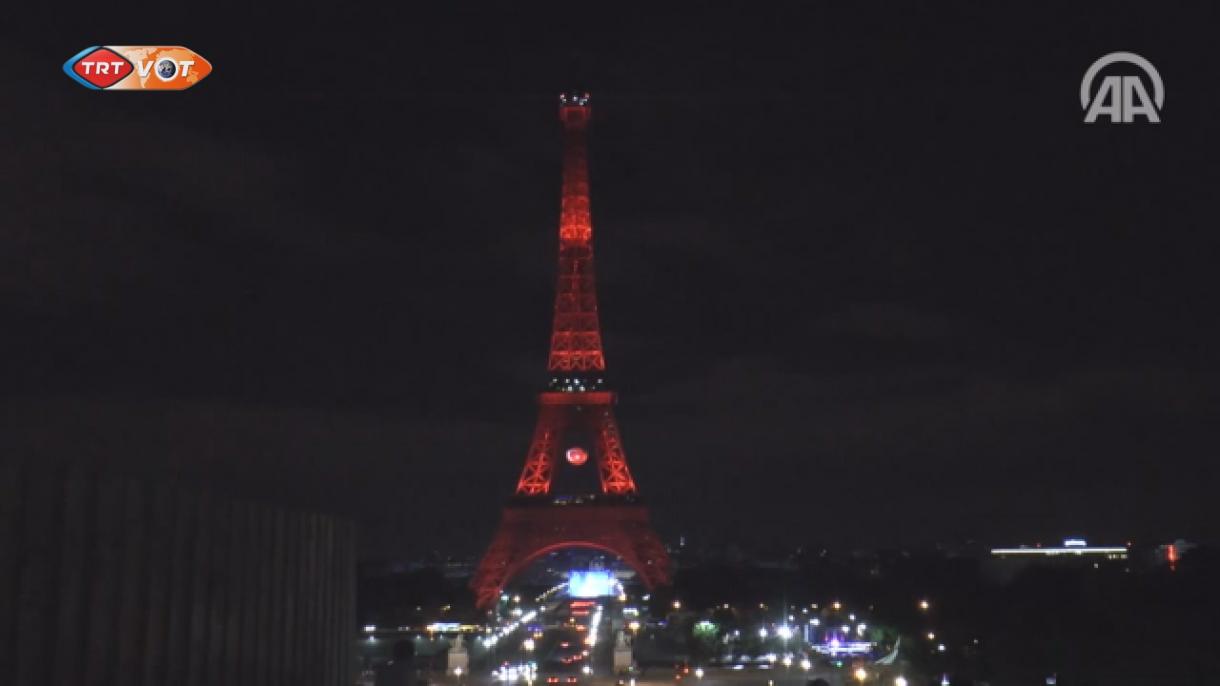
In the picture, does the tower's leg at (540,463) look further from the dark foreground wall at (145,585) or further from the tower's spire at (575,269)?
the dark foreground wall at (145,585)

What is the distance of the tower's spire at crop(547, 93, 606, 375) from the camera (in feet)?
181

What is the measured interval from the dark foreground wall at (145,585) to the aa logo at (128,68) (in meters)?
6.90

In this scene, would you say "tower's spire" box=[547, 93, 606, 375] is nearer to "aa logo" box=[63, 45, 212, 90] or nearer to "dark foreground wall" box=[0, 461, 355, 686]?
"aa logo" box=[63, 45, 212, 90]

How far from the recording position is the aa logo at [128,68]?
47.9 ft

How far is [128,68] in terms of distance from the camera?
1504cm

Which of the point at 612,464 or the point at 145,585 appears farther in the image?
the point at 612,464

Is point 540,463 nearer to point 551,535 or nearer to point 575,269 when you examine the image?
point 551,535

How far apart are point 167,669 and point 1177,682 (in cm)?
2104

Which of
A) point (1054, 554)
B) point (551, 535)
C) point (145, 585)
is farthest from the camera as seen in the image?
point (1054, 554)

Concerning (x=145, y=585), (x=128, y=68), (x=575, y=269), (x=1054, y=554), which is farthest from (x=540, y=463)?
(x=1054, y=554)

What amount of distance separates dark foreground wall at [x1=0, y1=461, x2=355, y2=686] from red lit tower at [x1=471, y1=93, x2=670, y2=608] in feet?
149

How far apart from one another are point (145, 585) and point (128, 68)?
9.37 meters

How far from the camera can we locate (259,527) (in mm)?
9117

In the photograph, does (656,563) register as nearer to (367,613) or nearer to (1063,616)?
(367,613)
